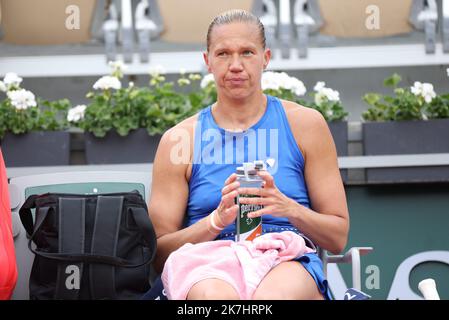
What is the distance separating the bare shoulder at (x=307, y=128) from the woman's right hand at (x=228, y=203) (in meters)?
0.39

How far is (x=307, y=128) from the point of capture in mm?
3240

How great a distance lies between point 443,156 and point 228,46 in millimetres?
1740

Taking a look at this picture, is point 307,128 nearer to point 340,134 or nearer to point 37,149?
point 340,134

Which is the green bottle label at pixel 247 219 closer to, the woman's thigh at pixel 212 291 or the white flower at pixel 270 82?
the woman's thigh at pixel 212 291

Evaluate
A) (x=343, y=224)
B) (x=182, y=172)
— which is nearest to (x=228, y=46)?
(x=182, y=172)

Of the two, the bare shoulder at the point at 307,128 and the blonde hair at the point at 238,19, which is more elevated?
the blonde hair at the point at 238,19

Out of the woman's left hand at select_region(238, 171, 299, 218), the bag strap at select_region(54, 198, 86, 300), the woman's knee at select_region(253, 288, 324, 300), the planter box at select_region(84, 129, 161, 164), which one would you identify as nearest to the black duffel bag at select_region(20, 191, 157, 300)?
the bag strap at select_region(54, 198, 86, 300)

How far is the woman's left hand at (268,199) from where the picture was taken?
2.90 meters

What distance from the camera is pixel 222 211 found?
2941mm

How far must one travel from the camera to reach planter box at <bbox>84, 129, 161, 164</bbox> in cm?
469

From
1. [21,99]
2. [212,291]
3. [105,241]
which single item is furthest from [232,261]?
[21,99]

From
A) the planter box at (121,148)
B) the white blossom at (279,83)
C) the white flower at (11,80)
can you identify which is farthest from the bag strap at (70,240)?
the white flower at (11,80)

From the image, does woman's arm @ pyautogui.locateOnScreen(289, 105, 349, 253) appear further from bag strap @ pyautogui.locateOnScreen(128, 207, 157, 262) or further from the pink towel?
bag strap @ pyautogui.locateOnScreen(128, 207, 157, 262)
